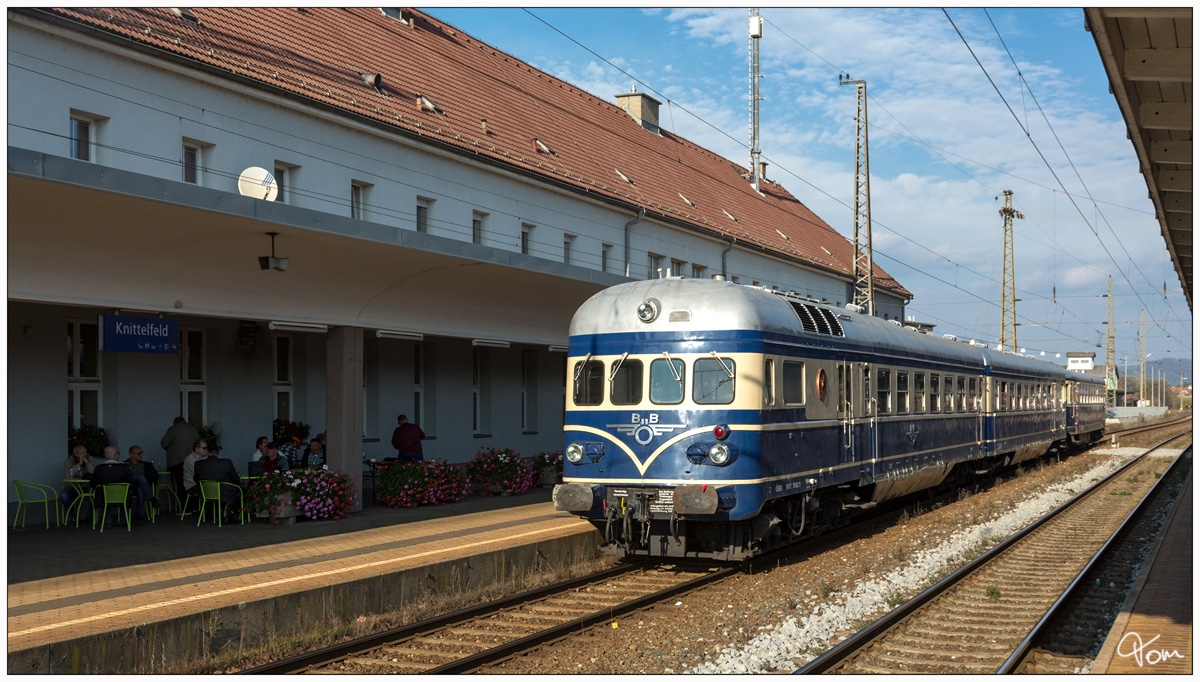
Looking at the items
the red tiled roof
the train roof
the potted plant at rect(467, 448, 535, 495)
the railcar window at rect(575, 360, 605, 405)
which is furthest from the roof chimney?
the railcar window at rect(575, 360, 605, 405)

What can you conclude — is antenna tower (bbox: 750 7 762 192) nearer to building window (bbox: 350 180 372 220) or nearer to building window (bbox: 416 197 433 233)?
building window (bbox: 416 197 433 233)

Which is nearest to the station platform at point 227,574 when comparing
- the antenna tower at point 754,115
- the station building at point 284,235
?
the station building at point 284,235

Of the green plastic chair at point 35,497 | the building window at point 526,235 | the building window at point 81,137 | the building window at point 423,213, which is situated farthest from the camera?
the building window at point 526,235

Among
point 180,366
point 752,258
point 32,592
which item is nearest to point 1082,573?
point 32,592

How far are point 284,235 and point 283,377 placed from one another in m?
6.40

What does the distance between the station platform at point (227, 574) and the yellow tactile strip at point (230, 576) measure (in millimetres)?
16

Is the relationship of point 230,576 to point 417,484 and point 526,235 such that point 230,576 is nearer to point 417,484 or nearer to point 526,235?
point 417,484

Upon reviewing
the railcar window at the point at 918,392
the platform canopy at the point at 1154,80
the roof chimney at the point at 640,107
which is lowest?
the railcar window at the point at 918,392

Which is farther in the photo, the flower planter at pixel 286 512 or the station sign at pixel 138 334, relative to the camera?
the flower planter at pixel 286 512

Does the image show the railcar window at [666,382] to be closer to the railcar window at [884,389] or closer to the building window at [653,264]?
the railcar window at [884,389]

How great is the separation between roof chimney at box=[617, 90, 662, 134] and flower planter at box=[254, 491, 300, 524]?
26.6 meters

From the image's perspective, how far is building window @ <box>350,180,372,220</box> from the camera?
63.8 feet

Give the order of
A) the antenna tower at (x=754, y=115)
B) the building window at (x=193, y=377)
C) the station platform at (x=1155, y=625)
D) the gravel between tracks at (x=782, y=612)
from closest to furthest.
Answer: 1. the station platform at (x=1155, y=625)
2. the gravel between tracks at (x=782, y=612)
3. the building window at (x=193, y=377)
4. the antenna tower at (x=754, y=115)

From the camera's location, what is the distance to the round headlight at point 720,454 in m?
11.1
